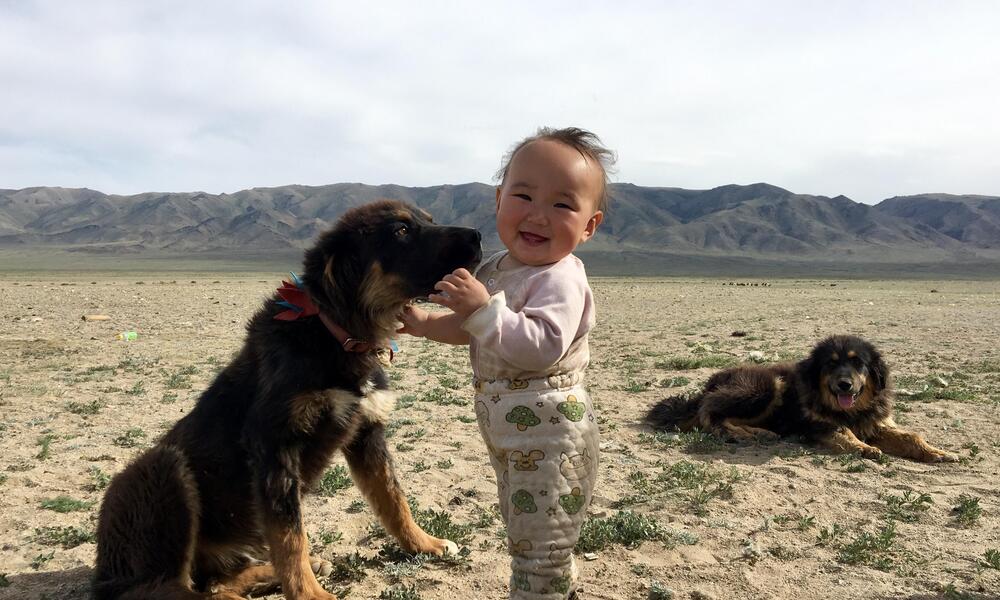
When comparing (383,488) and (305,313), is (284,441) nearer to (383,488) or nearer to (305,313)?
(305,313)

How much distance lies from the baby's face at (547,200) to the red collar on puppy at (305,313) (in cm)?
125

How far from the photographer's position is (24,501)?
193 inches

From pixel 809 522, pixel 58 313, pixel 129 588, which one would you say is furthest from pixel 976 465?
pixel 58 313

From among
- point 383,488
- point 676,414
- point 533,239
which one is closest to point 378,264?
point 533,239

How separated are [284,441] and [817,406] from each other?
5.87 metres

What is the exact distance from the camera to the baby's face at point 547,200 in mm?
2607

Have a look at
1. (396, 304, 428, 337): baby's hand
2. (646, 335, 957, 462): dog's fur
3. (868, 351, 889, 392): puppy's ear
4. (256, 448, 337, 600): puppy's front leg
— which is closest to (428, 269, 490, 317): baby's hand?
(396, 304, 428, 337): baby's hand

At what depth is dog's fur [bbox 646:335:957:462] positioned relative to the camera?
6.66 m

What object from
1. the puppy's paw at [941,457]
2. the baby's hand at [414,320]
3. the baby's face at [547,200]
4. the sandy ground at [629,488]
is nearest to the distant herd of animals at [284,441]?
the baby's hand at [414,320]

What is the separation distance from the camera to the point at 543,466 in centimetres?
260

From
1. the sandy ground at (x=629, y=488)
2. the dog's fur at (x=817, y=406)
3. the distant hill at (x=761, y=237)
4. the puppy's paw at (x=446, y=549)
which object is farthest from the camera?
the distant hill at (x=761, y=237)

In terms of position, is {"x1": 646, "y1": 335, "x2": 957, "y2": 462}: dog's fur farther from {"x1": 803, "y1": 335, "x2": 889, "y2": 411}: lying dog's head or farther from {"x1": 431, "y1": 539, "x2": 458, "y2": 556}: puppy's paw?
{"x1": 431, "y1": 539, "x2": 458, "y2": 556}: puppy's paw

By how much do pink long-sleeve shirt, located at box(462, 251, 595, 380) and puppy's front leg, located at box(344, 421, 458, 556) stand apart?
4.31 ft

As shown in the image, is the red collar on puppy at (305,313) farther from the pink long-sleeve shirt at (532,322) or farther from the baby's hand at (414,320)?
the pink long-sleeve shirt at (532,322)
